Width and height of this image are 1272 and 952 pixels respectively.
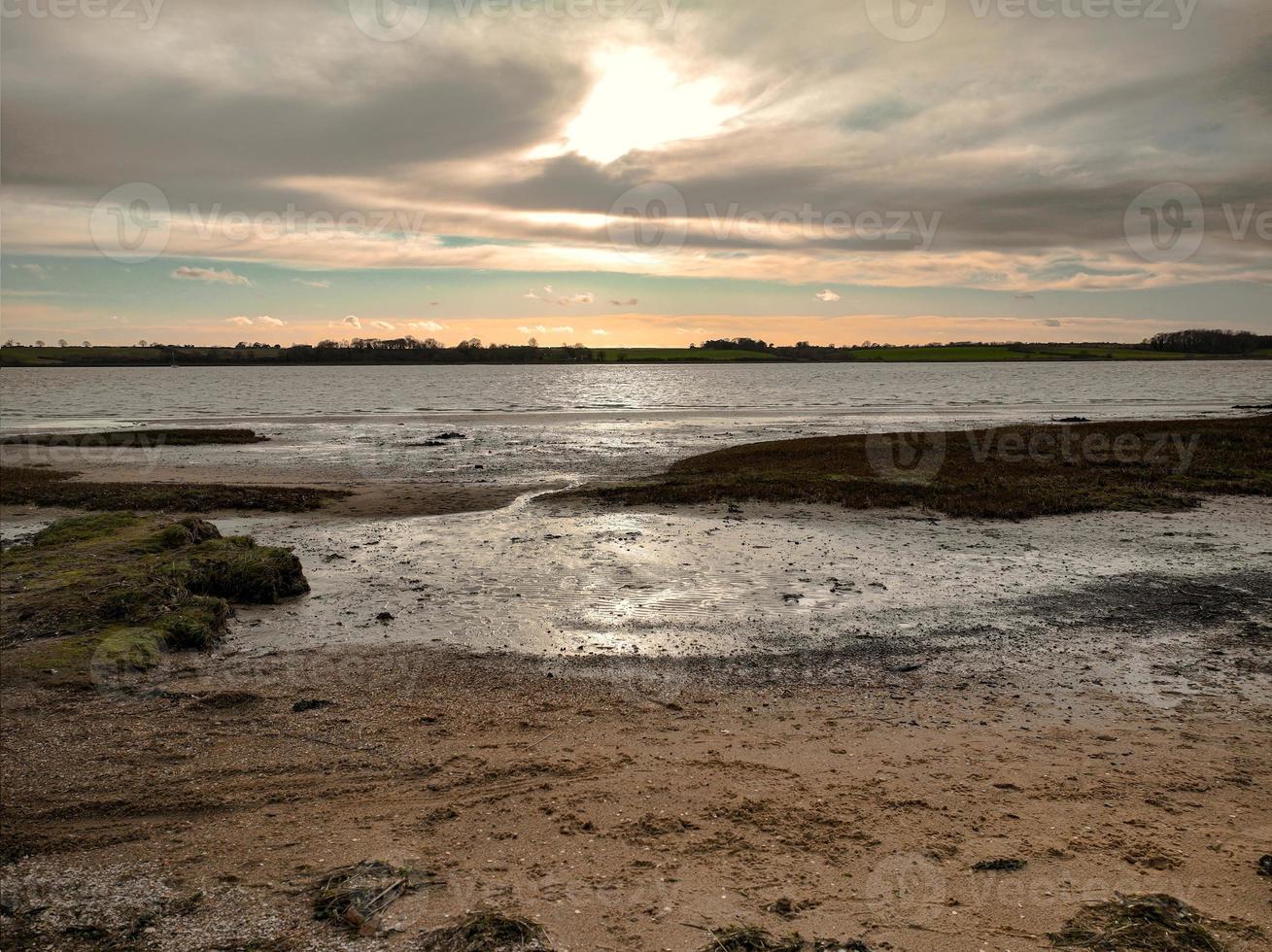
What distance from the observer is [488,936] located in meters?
4.68

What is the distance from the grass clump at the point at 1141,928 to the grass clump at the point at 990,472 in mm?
14596

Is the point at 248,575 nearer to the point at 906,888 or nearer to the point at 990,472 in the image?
the point at 906,888

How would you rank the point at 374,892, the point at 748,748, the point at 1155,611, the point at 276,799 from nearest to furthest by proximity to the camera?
1. the point at 374,892
2. the point at 276,799
3. the point at 748,748
4. the point at 1155,611

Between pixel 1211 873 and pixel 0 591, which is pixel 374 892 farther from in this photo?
pixel 0 591

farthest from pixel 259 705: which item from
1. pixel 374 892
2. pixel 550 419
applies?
pixel 550 419

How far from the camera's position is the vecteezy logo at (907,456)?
24414 millimetres

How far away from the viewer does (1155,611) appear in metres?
11.4

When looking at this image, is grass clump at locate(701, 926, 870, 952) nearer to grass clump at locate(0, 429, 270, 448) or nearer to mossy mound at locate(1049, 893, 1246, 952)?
mossy mound at locate(1049, 893, 1246, 952)

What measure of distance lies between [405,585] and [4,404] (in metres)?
91.0

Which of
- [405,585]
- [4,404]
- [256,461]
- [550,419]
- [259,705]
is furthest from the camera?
[4,404]

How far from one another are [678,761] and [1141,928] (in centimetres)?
348

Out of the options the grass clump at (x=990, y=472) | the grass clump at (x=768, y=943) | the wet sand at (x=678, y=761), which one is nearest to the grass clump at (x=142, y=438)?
the grass clump at (x=990, y=472)

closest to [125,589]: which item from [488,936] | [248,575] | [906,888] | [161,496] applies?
[248,575]

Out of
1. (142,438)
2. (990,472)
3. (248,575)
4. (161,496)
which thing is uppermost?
(142,438)
